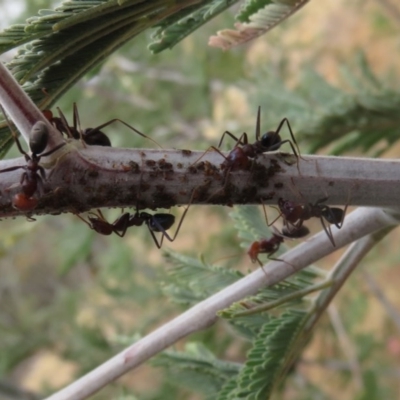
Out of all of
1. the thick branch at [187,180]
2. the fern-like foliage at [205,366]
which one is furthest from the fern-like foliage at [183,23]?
the fern-like foliage at [205,366]

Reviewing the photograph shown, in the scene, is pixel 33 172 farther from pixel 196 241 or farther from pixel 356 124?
pixel 196 241

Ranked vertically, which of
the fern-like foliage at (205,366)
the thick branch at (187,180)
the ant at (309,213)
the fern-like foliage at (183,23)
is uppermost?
the fern-like foliage at (183,23)

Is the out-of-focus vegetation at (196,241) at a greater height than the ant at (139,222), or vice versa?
the ant at (139,222)

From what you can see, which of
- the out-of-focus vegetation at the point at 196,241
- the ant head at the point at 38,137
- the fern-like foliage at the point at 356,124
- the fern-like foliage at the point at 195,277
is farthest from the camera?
the out-of-focus vegetation at the point at 196,241

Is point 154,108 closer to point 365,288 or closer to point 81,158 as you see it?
point 365,288

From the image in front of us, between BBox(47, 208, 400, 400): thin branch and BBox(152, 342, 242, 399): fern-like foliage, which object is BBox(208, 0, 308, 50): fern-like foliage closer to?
BBox(47, 208, 400, 400): thin branch

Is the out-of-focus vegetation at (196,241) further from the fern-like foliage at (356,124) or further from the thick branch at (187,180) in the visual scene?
the thick branch at (187,180)

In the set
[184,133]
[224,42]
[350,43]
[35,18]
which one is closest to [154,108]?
[184,133]

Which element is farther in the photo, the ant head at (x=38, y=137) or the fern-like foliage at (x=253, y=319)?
the fern-like foliage at (x=253, y=319)
